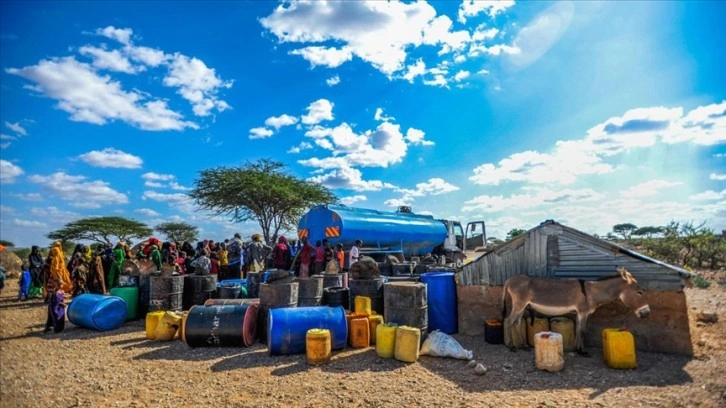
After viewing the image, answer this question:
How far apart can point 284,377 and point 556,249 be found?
546 centimetres

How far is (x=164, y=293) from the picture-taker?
9.43 metres

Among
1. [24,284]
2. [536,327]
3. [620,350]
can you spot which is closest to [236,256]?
[24,284]

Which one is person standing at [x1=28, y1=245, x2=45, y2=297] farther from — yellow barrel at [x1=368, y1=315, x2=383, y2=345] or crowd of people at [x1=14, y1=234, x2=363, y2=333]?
yellow barrel at [x1=368, y1=315, x2=383, y2=345]

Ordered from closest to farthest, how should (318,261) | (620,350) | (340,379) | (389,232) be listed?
(340,379)
(620,350)
(318,261)
(389,232)

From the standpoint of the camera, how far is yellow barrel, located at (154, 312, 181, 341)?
8.09 meters

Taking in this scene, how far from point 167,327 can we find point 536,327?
23.6ft

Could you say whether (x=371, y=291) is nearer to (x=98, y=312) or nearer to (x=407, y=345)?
(x=407, y=345)

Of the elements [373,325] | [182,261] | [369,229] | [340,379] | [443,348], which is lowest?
[340,379]

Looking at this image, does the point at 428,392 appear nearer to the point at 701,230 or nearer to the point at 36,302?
the point at 36,302

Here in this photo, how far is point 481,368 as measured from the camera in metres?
5.97

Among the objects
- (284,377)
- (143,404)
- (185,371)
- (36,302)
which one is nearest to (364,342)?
(284,377)

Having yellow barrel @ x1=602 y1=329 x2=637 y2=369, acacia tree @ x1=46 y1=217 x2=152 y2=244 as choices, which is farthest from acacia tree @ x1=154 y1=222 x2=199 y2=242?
yellow barrel @ x1=602 y1=329 x2=637 y2=369

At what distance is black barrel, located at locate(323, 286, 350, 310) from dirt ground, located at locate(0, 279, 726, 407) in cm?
180

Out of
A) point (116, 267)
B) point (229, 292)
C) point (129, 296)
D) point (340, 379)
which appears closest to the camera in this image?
point (340, 379)
